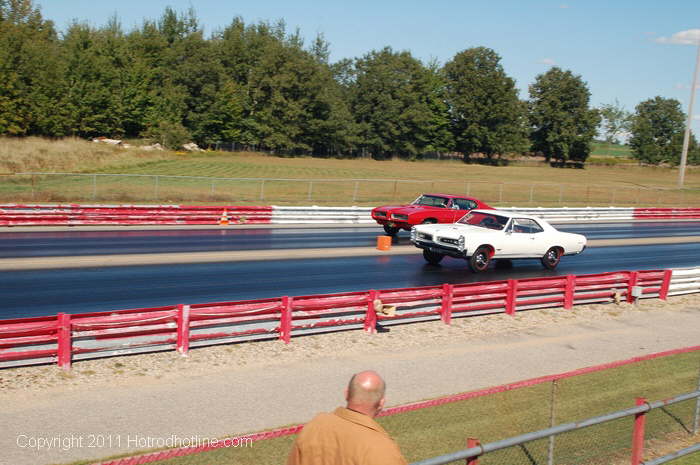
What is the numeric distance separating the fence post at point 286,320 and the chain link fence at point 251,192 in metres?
21.6

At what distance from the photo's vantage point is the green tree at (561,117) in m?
119

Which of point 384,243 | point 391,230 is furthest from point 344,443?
point 391,230

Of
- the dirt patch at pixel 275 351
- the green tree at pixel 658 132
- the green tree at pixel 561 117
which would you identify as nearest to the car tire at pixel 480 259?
the dirt patch at pixel 275 351

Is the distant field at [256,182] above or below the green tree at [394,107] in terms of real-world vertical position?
below

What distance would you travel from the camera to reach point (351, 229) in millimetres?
31172

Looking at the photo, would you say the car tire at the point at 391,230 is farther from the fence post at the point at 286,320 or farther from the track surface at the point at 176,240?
the fence post at the point at 286,320

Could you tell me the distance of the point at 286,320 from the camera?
12625mm

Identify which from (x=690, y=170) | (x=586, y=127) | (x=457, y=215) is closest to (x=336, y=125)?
(x=586, y=127)

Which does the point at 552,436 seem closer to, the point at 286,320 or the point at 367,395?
the point at 367,395

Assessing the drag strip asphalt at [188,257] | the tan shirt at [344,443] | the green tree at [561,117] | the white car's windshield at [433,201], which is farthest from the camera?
the green tree at [561,117]

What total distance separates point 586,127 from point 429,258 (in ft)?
353

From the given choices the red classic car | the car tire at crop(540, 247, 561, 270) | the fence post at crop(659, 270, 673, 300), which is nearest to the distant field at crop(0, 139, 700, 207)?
the red classic car

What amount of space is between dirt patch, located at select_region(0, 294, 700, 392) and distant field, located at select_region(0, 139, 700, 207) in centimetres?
2150

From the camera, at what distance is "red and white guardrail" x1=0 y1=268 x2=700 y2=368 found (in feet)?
34.5
